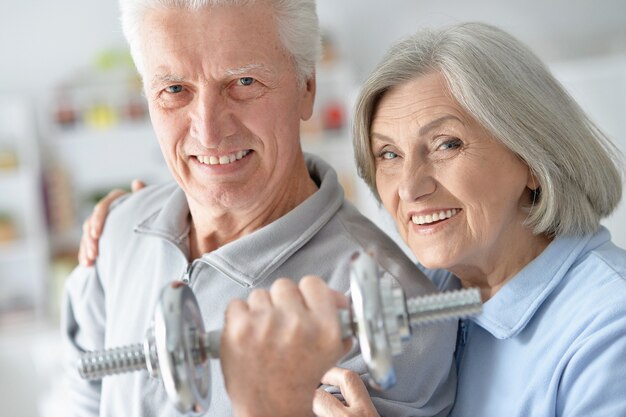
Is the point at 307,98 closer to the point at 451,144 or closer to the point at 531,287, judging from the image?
the point at 451,144

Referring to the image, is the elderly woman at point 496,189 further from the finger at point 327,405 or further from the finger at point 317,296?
the finger at point 317,296

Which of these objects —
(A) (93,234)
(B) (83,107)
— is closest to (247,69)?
(A) (93,234)

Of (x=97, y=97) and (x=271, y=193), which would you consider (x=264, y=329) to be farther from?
(x=97, y=97)

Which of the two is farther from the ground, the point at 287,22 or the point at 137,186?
the point at 287,22

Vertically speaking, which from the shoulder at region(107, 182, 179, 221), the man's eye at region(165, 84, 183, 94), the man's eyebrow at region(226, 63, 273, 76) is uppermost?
the man's eyebrow at region(226, 63, 273, 76)

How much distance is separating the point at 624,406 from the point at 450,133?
432 millimetres

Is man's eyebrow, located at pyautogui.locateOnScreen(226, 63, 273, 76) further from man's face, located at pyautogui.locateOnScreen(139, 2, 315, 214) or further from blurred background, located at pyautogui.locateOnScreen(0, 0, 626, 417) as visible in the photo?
blurred background, located at pyautogui.locateOnScreen(0, 0, 626, 417)

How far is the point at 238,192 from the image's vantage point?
1205 millimetres

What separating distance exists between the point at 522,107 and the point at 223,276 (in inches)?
19.5

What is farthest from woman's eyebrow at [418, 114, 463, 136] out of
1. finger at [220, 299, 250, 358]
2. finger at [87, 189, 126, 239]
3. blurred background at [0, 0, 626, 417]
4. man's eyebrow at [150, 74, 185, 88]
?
blurred background at [0, 0, 626, 417]

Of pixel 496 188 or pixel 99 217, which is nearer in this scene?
pixel 496 188

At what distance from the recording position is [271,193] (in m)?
1.23

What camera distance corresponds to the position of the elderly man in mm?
1102

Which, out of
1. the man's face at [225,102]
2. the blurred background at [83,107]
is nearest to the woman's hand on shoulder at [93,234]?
the man's face at [225,102]
